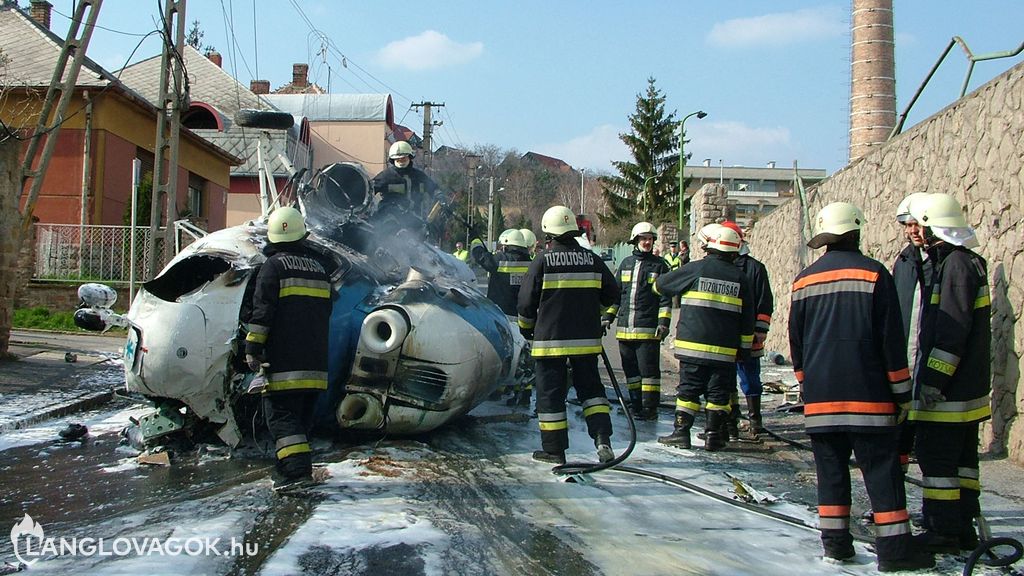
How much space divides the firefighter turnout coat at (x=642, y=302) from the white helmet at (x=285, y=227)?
3.44 m

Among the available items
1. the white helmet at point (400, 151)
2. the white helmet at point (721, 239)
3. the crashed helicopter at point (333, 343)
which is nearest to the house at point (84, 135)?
the white helmet at point (400, 151)

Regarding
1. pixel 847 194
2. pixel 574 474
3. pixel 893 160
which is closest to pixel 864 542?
pixel 574 474

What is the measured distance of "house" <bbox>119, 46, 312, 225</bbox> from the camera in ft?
95.0

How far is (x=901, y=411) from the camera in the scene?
13.3 ft

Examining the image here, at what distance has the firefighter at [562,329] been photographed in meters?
5.95

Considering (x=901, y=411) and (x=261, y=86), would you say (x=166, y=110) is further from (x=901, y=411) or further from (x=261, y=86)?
(x=261, y=86)

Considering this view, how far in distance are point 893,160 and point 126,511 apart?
8292 mm

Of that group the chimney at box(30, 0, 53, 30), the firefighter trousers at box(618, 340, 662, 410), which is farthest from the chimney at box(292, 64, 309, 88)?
the firefighter trousers at box(618, 340, 662, 410)

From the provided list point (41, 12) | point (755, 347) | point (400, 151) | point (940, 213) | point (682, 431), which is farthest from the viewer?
point (41, 12)

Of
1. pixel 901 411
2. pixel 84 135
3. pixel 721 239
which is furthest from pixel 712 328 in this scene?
pixel 84 135

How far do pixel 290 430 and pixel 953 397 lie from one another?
3756mm

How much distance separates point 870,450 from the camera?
4004mm

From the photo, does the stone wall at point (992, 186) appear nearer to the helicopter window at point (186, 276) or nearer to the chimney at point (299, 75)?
the helicopter window at point (186, 276)

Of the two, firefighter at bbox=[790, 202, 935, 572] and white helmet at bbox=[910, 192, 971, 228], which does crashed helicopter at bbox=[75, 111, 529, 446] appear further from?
white helmet at bbox=[910, 192, 971, 228]
